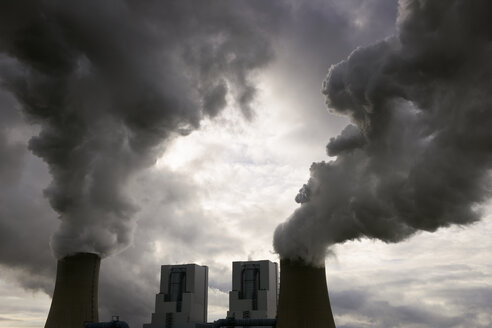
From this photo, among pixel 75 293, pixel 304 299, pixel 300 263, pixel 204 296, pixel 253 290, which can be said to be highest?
pixel 300 263

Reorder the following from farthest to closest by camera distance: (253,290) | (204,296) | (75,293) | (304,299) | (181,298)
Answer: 1. (204,296)
2. (181,298)
3. (253,290)
4. (75,293)
5. (304,299)

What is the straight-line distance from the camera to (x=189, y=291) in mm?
A: 51344

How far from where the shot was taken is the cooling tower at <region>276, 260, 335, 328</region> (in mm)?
27453

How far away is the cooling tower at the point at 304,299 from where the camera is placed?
27453 millimetres

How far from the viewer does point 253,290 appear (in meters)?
50.1

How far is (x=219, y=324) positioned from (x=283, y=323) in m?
11.2

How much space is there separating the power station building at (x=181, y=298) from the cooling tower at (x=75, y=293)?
15954 mm

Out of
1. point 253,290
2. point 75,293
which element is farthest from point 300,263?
point 253,290

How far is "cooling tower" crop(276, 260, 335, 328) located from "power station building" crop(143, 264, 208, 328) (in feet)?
78.3

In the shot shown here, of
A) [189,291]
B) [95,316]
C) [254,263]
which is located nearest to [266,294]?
[254,263]

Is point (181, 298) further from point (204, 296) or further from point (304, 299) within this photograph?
point (304, 299)

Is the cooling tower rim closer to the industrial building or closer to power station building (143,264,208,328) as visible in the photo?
the industrial building

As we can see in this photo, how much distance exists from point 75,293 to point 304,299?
17233mm

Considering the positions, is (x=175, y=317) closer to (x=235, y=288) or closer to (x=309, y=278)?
(x=235, y=288)
